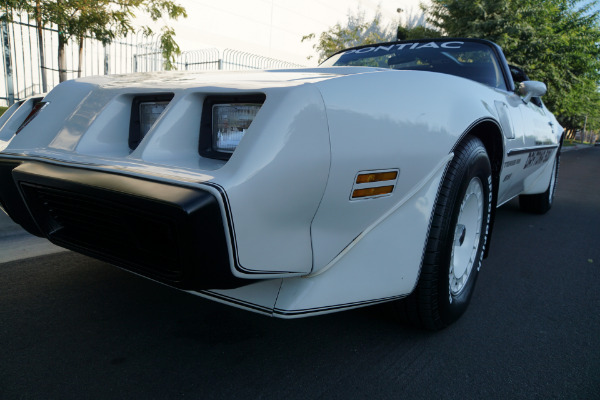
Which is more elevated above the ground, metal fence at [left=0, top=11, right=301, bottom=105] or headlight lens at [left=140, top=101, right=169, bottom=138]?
metal fence at [left=0, top=11, right=301, bottom=105]

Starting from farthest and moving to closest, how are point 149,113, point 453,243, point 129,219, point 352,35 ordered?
point 352,35 → point 453,243 → point 149,113 → point 129,219

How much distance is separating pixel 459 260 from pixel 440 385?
0.69 meters

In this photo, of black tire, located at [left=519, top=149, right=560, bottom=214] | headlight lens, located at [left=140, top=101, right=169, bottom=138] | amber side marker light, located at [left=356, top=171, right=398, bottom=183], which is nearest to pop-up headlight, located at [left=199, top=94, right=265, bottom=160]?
headlight lens, located at [left=140, top=101, right=169, bottom=138]

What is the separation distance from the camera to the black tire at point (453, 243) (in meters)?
1.67

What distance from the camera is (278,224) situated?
48.1 inches

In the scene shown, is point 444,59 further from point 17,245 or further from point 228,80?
point 17,245

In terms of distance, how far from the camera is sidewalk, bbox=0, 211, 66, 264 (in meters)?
2.70

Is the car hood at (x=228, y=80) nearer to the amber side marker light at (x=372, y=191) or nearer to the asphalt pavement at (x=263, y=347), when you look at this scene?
the amber side marker light at (x=372, y=191)

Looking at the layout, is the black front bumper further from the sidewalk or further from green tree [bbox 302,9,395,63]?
green tree [bbox 302,9,395,63]

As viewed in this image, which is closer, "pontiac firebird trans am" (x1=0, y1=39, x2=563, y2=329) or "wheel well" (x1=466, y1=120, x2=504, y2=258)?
"pontiac firebird trans am" (x1=0, y1=39, x2=563, y2=329)

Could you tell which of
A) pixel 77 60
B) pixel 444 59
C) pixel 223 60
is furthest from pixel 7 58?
pixel 444 59

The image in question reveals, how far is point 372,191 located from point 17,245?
2.60 meters

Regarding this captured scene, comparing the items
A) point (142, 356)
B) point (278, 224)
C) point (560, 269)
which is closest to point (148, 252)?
point (278, 224)

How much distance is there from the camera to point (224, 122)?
1448 millimetres
